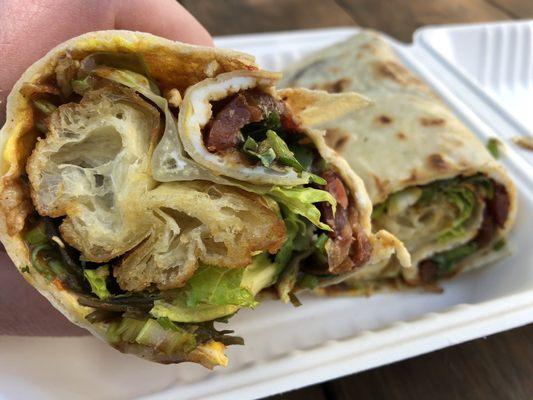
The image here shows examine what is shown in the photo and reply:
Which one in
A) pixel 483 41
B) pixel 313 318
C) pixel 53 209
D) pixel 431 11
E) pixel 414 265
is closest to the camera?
pixel 53 209

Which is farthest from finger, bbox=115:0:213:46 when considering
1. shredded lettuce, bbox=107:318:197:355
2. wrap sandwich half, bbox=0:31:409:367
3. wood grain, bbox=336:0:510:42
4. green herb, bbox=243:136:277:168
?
wood grain, bbox=336:0:510:42

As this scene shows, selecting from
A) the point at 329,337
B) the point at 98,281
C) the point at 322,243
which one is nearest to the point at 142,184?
the point at 98,281

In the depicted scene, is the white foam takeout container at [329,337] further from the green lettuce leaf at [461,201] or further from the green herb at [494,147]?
the green lettuce leaf at [461,201]

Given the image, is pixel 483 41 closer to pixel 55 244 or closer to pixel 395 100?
pixel 395 100

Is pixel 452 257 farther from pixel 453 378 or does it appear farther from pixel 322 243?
pixel 322 243

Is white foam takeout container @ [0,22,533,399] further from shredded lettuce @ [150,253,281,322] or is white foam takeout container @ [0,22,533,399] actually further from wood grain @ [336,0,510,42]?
wood grain @ [336,0,510,42]

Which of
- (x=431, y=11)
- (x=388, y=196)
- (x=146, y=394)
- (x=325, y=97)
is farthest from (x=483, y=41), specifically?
(x=146, y=394)
